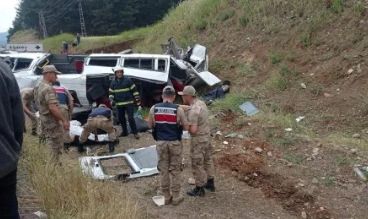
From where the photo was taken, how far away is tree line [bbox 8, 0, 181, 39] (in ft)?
136

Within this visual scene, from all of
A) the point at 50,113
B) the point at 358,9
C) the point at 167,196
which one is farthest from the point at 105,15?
the point at 167,196

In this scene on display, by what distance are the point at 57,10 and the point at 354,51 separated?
4159 cm

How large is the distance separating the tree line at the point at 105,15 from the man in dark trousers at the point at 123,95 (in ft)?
106

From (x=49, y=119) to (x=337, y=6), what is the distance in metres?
9.10

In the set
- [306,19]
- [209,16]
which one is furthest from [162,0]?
[306,19]

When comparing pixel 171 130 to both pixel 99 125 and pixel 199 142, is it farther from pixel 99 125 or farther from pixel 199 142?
pixel 99 125

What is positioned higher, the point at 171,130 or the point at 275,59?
the point at 171,130

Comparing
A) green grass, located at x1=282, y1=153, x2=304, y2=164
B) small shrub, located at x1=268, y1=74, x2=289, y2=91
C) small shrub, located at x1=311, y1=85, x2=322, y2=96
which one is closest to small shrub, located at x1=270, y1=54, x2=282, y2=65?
small shrub, located at x1=268, y1=74, x2=289, y2=91

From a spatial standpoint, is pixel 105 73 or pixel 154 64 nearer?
pixel 105 73

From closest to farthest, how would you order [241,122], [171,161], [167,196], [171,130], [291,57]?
[171,130] < [171,161] < [167,196] < [241,122] < [291,57]

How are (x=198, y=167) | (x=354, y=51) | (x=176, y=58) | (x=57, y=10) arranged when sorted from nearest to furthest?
1. (x=198, y=167)
2. (x=354, y=51)
3. (x=176, y=58)
4. (x=57, y=10)

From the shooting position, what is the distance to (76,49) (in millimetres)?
26312

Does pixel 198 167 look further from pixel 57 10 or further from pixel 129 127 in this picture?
pixel 57 10

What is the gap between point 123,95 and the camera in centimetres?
890
